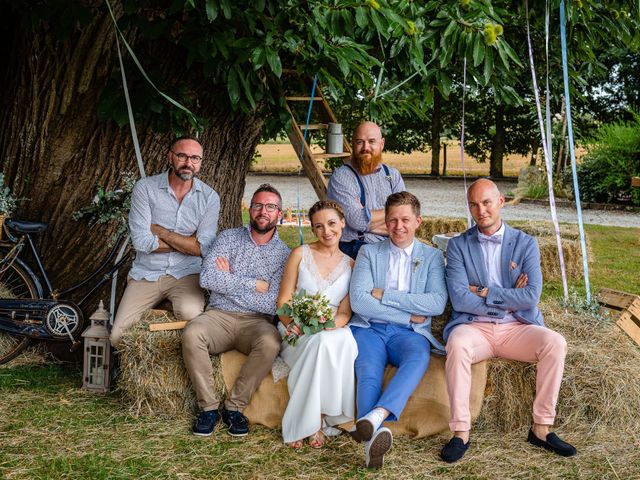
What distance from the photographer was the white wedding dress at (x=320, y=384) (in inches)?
156

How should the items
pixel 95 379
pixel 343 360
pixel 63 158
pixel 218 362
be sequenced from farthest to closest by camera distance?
pixel 63 158, pixel 95 379, pixel 218 362, pixel 343 360

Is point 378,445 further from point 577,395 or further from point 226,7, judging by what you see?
point 226,7

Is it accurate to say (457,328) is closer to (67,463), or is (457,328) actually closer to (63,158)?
(67,463)

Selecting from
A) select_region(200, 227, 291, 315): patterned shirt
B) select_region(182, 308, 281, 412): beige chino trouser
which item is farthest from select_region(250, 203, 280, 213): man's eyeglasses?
select_region(182, 308, 281, 412): beige chino trouser

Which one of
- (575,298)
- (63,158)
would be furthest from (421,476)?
(63,158)

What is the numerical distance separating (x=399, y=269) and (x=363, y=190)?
27.0 inches

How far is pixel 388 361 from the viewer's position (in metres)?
4.17

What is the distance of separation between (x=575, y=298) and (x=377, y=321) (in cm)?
148

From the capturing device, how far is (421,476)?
3.65 meters

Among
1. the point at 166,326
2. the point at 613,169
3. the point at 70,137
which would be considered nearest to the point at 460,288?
the point at 166,326

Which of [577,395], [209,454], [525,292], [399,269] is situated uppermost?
[399,269]

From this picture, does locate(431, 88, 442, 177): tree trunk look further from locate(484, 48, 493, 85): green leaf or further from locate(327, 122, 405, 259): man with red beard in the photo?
locate(484, 48, 493, 85): green leaf

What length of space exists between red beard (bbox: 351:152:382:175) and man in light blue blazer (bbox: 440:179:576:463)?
78 cm

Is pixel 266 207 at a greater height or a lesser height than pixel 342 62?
lesser
